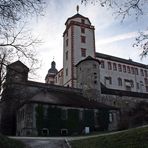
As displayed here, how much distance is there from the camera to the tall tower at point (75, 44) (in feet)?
172

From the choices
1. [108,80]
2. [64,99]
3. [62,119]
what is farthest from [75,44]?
[62,119]

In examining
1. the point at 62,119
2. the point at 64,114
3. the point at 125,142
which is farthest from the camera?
the point at 64,114

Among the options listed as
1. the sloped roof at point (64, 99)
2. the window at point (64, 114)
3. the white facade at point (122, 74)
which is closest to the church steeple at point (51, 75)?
the white facade at point (122, 74)

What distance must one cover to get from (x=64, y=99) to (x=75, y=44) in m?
17.5

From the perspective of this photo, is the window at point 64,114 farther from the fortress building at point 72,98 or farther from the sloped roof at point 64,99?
the sloped roof at point 64,99

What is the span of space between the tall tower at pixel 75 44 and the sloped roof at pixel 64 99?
8.70 meters

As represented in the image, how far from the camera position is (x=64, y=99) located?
39281 mm

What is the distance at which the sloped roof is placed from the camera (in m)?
36.6

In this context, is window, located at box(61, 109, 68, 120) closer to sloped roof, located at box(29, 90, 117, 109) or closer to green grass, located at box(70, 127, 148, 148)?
sloped roof, located at box(29, 90, 117, 109)

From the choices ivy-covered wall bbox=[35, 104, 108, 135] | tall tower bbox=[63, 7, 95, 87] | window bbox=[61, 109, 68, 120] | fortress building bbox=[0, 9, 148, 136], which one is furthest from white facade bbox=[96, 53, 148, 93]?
window bbox=[61, 109, 68, 120]

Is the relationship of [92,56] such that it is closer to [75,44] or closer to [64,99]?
[75,44]

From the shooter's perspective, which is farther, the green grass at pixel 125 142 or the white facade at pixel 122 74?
the white facade at pixel 122 74

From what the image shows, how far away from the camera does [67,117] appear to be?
36906 mm

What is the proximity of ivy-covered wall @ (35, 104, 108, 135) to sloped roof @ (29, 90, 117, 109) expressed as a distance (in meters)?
0.68
